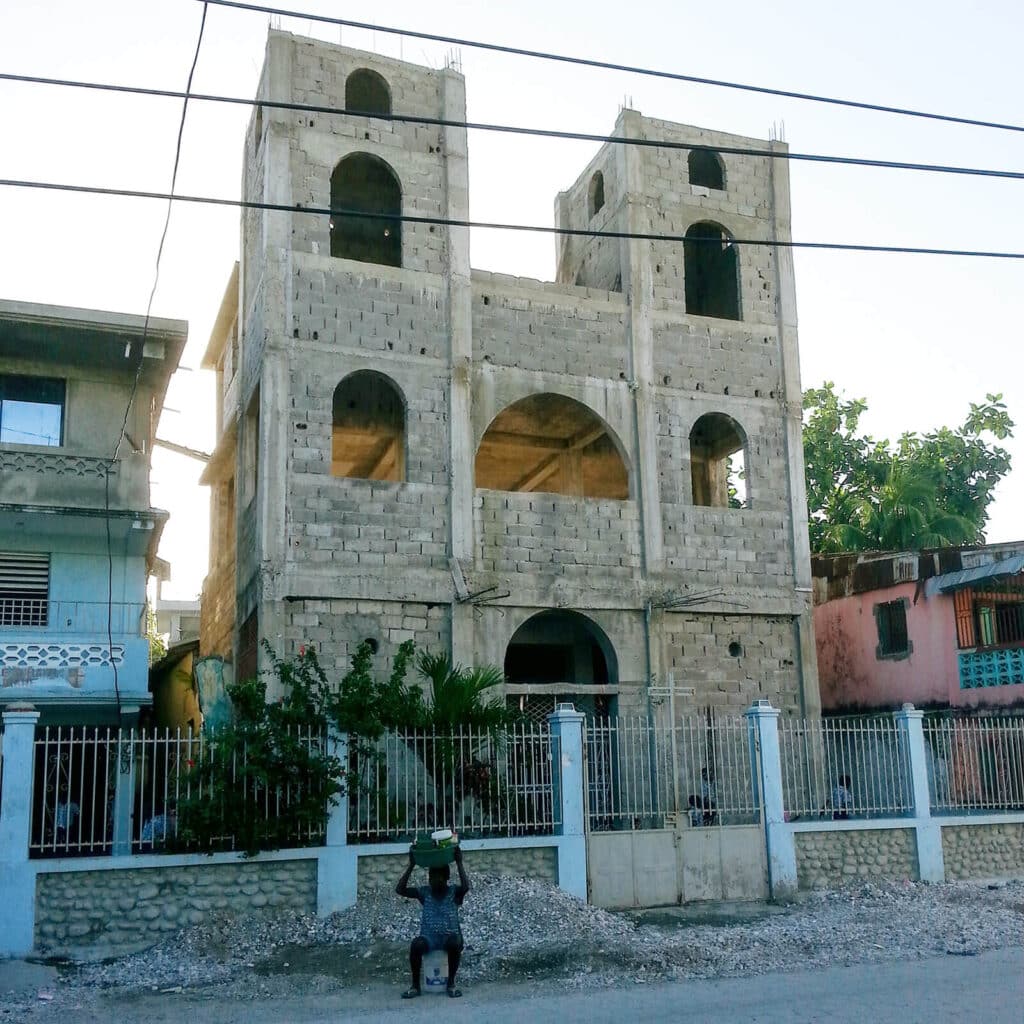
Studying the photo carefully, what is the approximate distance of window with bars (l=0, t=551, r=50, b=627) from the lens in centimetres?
1873

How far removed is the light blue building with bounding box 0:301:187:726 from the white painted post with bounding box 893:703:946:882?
10.7 metres

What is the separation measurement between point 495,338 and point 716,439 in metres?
5.67

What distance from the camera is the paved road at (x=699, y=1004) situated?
9398mm

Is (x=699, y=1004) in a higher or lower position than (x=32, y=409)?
lower

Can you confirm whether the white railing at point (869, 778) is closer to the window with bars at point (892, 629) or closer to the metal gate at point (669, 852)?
the metal gate at point (669, 852)

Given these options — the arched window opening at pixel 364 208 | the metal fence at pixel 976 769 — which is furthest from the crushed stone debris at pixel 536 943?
the arched window opening at pixel 364 208

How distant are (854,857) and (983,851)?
2199 mm

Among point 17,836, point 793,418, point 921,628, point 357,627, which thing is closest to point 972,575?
point 921,628

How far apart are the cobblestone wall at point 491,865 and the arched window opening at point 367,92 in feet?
40.8

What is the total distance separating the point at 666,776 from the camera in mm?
19266

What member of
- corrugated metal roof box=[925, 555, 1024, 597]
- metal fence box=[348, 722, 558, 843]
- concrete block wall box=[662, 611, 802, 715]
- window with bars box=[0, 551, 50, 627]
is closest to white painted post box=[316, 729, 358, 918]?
metal fence box=[348, 722, 558, 843]

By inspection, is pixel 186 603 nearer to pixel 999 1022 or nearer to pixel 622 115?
pixel 622 115

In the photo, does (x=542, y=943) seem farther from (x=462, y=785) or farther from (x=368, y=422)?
(x=368, y=422)

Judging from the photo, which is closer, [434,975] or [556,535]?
[434,975]
